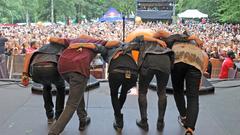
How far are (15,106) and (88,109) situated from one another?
3.88 feet

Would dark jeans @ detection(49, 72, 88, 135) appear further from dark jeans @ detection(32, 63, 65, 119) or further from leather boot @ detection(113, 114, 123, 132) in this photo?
leather boot @ detection(113, 114, 123, 132)

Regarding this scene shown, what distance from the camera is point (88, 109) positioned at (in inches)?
222

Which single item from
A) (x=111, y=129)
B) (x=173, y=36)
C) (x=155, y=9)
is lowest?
(x=111, y=129)

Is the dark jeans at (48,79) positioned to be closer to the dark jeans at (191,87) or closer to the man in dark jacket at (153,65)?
the man in dark jacket at (153,65)

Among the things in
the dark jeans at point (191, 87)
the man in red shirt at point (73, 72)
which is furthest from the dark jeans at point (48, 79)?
the dark jeans at point (191, 87)

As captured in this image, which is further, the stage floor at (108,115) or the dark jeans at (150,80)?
the stage floor at (108,115)

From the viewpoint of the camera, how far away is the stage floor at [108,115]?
4.65m

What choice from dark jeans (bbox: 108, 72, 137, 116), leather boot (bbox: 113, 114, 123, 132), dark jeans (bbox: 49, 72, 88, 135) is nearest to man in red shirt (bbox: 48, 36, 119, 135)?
dark jeans (bbox: 49, 72, 88, 135)

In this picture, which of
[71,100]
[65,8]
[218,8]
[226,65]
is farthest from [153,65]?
[65,8]

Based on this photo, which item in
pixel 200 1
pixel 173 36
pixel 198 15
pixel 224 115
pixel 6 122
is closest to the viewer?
pixel 173 36

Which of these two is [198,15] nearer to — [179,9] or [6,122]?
[179,9]

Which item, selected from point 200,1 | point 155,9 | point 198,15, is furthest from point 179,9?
point 155,9

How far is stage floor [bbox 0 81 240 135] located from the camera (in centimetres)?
465

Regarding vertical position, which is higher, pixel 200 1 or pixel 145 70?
pixel 200 1
